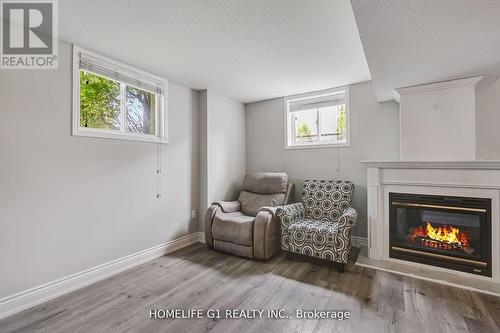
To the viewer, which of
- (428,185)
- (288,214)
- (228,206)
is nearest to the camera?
(428,185)

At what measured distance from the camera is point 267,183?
354 cm

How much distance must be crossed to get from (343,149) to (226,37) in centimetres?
228

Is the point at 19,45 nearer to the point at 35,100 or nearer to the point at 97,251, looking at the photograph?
the point at 35,100

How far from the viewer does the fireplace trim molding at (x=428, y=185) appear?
7.22 feet

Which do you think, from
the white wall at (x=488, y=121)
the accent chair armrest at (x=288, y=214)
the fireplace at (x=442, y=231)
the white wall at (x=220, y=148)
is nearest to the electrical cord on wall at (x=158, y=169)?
the white wall at (x=220, y=148)

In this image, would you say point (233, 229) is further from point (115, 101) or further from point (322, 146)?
point (115, 101)

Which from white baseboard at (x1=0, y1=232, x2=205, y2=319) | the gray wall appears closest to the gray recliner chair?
the gray wall

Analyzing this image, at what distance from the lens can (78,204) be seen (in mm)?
2246

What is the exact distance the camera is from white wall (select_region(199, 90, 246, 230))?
139 inches

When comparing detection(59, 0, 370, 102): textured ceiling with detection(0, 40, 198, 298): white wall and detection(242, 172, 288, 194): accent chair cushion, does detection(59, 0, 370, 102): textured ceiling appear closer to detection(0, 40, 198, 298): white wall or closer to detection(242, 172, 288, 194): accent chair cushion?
detection(0, 40, 198, 298): white wall

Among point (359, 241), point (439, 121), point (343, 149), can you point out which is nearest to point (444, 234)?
point (359, 241)

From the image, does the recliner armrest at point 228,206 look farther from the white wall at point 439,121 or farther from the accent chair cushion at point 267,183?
the white wall at point 439,121

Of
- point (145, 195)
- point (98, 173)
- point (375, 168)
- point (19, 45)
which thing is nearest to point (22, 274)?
point (98, 173)

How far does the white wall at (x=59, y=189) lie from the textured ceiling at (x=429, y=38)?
2572 mm
